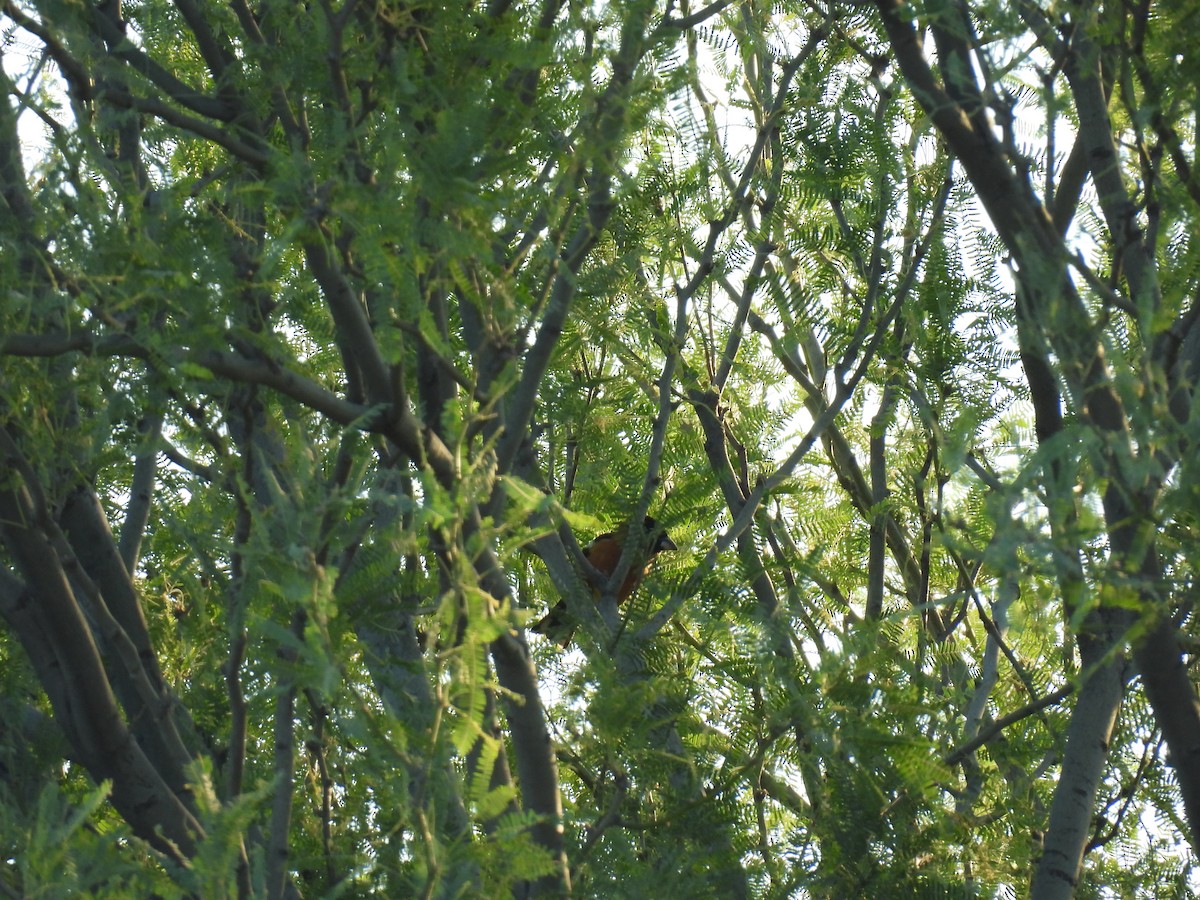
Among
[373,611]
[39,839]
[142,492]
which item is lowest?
[39,839]

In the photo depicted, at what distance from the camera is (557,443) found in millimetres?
4602

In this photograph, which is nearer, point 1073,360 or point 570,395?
point 1073,360

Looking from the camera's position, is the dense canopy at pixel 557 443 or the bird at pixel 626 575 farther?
the bird at pixel 626 575

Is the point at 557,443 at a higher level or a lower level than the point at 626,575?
higher

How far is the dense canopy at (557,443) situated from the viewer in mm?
2459

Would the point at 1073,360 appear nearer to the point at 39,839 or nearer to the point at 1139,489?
the point at 1139,489

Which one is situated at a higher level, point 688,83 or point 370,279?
point 688,83

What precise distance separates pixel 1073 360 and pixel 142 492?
3.08 metres

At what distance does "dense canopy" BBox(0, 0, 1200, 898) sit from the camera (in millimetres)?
2459

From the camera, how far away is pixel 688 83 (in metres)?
3.37

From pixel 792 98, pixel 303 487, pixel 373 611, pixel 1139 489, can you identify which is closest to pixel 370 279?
pixel 303 487

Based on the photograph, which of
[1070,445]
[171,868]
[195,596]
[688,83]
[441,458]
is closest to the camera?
[1070,445]

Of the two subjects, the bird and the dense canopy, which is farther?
the bird

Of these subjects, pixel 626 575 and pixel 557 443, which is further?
pixel 557 443
